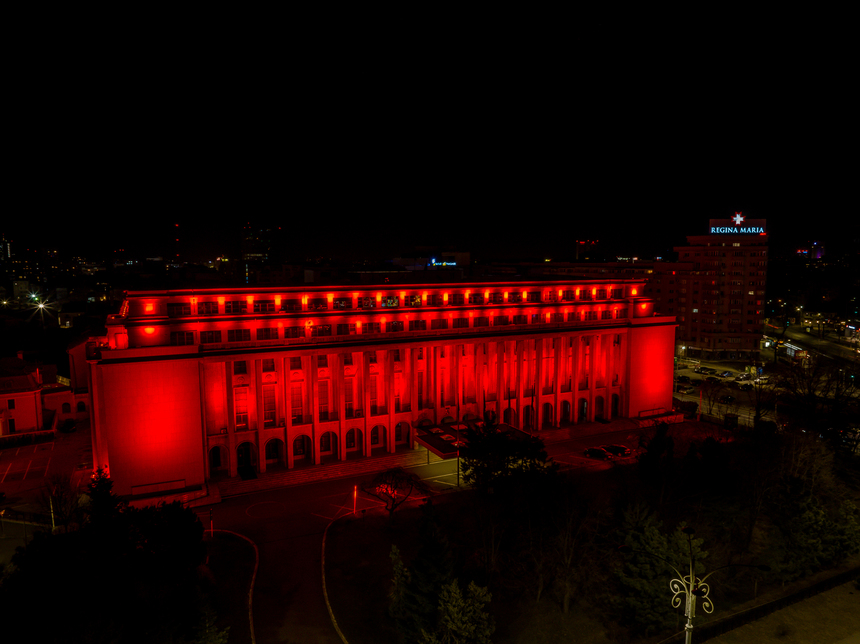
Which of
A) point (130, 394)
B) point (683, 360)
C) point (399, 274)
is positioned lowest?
point (683, 360)

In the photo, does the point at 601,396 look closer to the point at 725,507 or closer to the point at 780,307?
the point at 725,507

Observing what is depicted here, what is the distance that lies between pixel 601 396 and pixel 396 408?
2564cm

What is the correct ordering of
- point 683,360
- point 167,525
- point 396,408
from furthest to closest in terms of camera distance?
point 683,360 → point 396,408 → point 167,525

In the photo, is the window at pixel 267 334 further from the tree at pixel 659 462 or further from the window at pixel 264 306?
the tree at pixel 659 462

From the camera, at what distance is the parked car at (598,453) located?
53.2 metres

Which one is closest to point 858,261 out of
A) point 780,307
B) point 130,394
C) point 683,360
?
point 780,307

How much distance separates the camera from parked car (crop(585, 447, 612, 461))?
175ft

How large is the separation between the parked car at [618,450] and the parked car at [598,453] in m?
0.45

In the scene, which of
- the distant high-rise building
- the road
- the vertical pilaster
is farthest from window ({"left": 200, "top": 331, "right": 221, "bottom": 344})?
the distant high-rise building

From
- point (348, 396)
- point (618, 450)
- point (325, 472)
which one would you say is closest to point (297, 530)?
point (325, 472)

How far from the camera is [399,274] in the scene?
64.8 metres

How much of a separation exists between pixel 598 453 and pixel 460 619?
32.9 metres

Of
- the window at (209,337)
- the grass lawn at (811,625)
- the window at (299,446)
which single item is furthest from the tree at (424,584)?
the window at (209,337)

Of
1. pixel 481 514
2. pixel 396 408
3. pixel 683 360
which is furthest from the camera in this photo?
Answer: pixel 683 360
